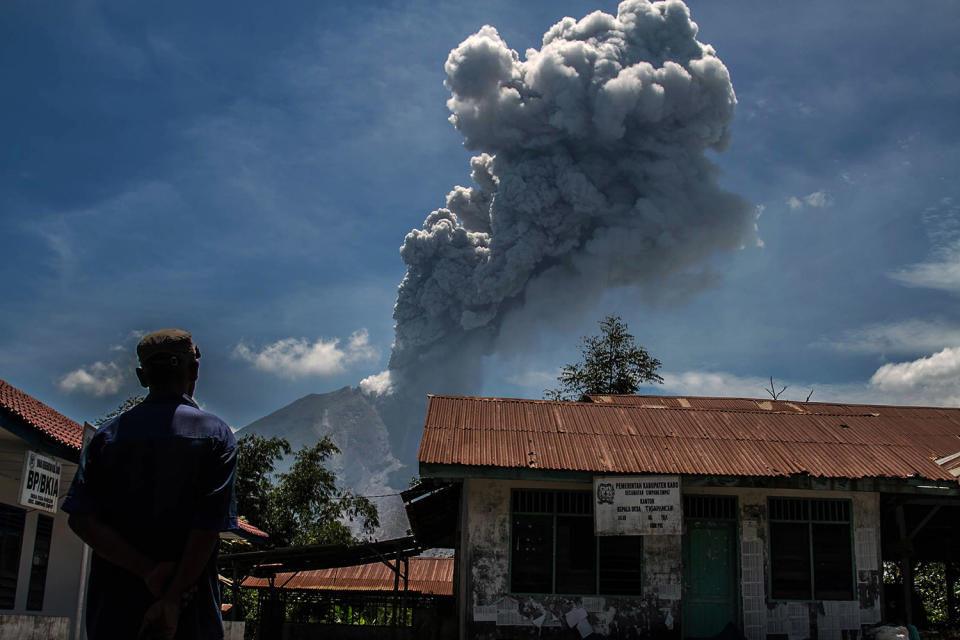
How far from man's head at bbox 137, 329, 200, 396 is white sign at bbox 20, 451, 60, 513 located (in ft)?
20.0

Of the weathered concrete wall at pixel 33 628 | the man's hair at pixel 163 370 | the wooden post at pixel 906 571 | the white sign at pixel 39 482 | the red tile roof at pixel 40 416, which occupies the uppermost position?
the red tile roof at pixel 40 416

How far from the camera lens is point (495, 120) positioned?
54.3 meters

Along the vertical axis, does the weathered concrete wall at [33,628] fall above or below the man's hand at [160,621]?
below

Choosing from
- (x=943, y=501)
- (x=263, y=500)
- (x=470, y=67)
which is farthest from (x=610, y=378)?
(x=470, y=67)

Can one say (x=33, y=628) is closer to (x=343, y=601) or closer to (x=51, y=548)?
(x=51, y=548)

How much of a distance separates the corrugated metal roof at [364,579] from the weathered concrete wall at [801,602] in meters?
9.15

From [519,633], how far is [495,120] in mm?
47451

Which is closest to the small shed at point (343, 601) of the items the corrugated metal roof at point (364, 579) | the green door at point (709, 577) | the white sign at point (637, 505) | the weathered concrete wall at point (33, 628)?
the corrugated metal roof at point (364, 579)

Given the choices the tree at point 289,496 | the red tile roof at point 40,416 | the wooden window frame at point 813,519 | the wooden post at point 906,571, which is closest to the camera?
the red tile roof at point 40,416

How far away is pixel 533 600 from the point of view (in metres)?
10.1

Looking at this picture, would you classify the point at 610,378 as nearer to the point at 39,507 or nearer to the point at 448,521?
the point at 448,521

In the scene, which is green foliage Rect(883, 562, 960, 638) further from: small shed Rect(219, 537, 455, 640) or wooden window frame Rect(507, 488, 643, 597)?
small shed Rect(219, 537, 455, 640)

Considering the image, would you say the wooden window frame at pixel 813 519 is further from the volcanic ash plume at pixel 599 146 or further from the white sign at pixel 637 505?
the volcanic ash plume at pixel 599 146

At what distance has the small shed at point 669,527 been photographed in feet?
32.4
